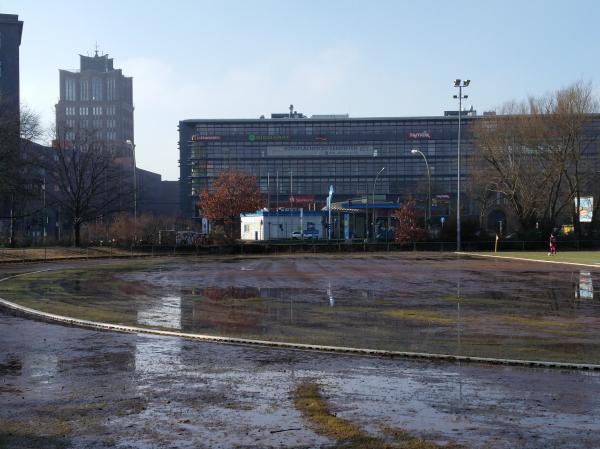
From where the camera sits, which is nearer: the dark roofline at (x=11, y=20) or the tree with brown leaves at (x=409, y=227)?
the tree with brown leaves at (x=409, y=227)

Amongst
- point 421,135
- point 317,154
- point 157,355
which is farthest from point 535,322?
point 421,135

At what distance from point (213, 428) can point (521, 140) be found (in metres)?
63.5

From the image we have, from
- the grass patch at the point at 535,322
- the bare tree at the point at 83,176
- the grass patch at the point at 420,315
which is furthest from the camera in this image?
the bare tree at the point at 83,176

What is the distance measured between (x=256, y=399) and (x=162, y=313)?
31.9 feet

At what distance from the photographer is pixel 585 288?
24625mm

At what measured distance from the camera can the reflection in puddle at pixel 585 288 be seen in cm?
2167

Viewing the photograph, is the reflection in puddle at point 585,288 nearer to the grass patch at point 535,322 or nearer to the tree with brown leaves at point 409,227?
the grass patch at point 535,322

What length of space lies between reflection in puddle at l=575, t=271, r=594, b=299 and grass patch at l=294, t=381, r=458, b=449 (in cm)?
1600

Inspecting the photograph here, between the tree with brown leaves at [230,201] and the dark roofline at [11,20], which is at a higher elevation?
the dark roofline at [11,20]

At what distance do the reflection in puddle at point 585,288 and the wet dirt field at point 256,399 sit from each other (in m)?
13.0

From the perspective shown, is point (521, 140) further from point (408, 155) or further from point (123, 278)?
point (408, 155)

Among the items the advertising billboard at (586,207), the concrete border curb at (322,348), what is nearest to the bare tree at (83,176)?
the advertising billboard at (586,207)

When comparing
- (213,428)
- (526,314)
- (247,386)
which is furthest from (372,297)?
(213,428)

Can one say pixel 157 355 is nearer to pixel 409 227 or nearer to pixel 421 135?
pixel 409 227
